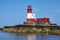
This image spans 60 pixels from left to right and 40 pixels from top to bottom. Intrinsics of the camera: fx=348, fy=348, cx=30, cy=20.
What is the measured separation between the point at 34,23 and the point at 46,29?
6842mm

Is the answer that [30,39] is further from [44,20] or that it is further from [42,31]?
[44,20]

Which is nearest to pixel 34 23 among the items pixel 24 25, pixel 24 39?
pixel 24 25

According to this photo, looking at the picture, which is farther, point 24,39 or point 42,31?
point 42,31

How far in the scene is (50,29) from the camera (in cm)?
8944

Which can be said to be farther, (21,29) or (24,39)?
(21,29)

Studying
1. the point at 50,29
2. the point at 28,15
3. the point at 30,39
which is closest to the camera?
the point at 30,39

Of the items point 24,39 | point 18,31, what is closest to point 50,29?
point 18,31

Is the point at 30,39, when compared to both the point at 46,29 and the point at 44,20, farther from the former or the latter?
the point at 44,20

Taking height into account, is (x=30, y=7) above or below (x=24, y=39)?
above

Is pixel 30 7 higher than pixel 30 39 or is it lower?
higher

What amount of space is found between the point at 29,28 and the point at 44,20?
6.47 metres

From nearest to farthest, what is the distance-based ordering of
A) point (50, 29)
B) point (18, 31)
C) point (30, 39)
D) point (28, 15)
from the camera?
point (30, 39) → point (50, 29) → point (28, 15) → point (18, 31)

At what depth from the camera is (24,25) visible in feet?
319

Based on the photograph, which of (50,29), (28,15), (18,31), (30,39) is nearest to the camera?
(30,39)
